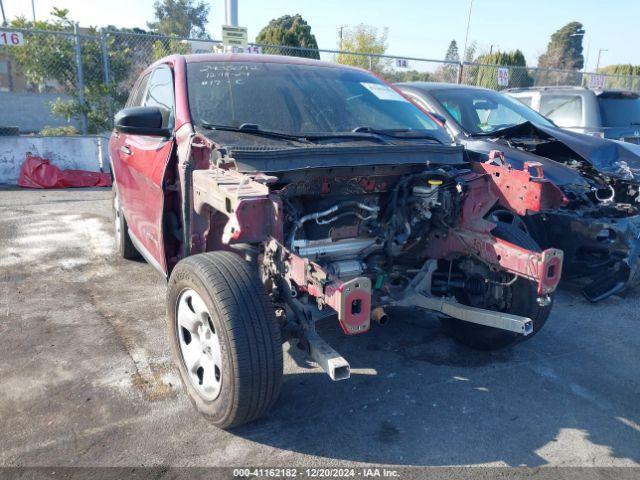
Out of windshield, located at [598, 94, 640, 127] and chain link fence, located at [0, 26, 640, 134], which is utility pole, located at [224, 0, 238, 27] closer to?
chain link fence, located at [0, 26, 640, 134]

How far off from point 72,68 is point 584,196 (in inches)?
435

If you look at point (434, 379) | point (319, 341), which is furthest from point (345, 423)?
point (434, 379)

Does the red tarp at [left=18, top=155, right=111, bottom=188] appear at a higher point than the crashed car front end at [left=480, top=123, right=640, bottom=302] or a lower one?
lower

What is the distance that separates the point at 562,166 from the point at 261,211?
347 centimetres

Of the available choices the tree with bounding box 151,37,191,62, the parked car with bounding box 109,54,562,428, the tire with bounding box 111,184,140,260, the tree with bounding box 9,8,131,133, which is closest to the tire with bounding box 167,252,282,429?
the parked car with bounding box 109,54,562,428

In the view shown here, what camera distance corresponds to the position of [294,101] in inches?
143

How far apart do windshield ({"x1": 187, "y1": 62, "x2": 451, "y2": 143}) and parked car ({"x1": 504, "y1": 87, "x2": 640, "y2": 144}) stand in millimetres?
4613

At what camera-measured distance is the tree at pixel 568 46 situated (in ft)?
208

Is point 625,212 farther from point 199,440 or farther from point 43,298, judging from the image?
point 43,298

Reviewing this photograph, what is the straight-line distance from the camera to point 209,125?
326 cm

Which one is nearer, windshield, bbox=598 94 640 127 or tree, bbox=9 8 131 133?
windshield, bbox=598 94 640 127

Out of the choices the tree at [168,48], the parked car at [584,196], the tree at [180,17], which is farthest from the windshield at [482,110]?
the tree at [180,17]

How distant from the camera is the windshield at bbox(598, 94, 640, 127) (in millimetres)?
7664

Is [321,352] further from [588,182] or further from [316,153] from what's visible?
[588,182]
